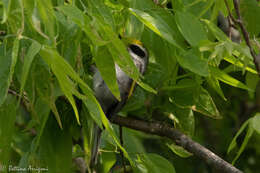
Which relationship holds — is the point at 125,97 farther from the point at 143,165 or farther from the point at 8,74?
the point at 8,74

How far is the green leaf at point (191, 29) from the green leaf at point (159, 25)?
0.05 metres

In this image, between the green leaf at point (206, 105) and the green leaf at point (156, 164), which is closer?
the green leaf at point (156, 164)

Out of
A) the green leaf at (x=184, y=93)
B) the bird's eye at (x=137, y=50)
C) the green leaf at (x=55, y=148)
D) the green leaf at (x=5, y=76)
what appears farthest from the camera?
the bird's eye at (x=137, y=50)

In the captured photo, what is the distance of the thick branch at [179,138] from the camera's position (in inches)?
88.0

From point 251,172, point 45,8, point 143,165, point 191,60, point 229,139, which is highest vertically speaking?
point 45,8

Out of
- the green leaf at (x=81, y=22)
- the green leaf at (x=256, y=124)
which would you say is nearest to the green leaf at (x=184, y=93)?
the green leaf at (x=256, y=124)

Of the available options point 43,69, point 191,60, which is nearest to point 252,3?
point 191,60

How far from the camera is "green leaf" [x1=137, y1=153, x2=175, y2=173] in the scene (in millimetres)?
2316

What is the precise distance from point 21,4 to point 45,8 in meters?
0.08

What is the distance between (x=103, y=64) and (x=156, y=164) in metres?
0.75

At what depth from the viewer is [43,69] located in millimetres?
1764

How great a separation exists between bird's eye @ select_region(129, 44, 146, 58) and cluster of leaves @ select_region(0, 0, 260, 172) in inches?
5.5

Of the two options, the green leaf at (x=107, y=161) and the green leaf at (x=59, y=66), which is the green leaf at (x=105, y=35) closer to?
the green leaf at (x=59, y=66)

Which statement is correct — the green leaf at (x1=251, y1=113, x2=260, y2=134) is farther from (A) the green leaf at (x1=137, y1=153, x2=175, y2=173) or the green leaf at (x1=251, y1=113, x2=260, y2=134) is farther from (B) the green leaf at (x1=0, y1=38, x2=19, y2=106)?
(B) the green leaf at (x1=0, y1=38, x2=19, y2=106)
